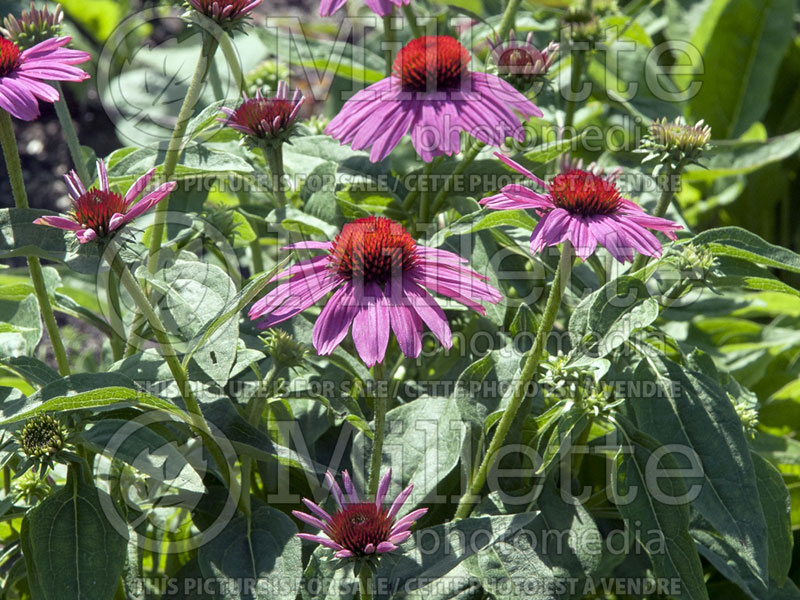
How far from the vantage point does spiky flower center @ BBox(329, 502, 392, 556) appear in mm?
868

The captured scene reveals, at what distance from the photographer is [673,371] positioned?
1.05m

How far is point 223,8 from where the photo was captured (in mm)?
1031

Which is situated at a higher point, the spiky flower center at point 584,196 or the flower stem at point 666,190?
Answer: the spiky flower center at point 584,196

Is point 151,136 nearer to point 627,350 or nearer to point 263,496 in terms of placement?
point 263,496

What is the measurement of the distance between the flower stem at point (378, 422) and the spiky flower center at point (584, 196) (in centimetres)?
25

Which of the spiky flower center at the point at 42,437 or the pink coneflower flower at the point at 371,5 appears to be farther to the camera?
the pink coneflower flower at the point at 371,5

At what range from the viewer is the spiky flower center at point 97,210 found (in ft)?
2.77

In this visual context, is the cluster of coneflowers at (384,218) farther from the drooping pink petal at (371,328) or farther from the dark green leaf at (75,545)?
the dark green leaf at (75,545)

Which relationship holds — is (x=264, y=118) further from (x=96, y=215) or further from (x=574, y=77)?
(x=574, y=77)

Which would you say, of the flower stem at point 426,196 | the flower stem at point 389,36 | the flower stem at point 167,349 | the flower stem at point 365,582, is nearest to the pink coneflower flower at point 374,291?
the flower stem at point 167,349

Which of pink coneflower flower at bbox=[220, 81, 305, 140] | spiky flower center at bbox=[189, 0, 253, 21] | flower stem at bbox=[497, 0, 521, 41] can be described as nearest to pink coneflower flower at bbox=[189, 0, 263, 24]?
spiky flower center at bbox=[189, 0, 253, 21]

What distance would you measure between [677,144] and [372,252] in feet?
1.30

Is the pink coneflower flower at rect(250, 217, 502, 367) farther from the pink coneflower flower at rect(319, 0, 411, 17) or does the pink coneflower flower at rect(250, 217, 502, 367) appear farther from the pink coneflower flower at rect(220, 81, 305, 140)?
the pink coneflower flower at rect(319, 0, 411, 17)

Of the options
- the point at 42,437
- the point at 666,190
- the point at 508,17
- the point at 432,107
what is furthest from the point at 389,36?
the point at 42,437
